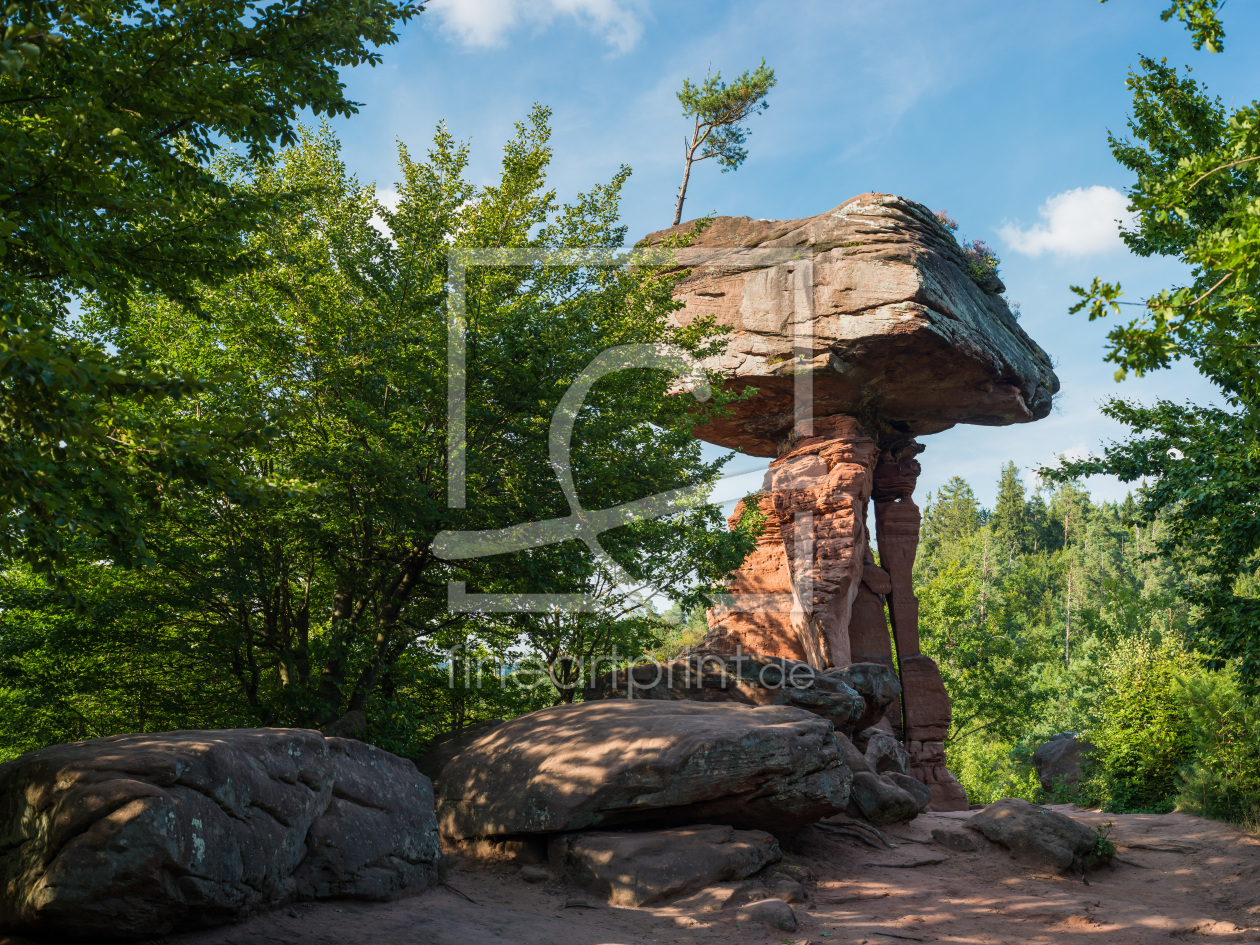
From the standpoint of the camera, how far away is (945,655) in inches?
1241

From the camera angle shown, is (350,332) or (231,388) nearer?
(231,388)

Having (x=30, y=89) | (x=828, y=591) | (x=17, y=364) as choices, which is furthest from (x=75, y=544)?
(x=828, y=591)

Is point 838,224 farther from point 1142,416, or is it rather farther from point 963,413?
point 1142,416

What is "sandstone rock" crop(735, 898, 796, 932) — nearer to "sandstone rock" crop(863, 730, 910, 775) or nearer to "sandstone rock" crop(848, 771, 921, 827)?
"sandstone rock" crop(848, 771, 921, 827)

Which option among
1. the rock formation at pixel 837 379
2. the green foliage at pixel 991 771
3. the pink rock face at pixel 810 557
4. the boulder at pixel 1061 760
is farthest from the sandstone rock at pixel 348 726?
the green foliage at pixel 991 771

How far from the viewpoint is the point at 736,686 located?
12562 millimetres

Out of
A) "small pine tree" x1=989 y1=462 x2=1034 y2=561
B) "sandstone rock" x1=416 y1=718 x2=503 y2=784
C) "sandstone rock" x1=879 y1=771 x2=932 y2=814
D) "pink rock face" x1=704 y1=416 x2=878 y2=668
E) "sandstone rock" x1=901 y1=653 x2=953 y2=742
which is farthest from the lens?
"small pine tree" x1=989 y1=462 x2=1034 y2=561

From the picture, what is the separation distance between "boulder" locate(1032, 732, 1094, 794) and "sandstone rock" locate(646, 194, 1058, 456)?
11.4 meters

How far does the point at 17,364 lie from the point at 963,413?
2181 cm

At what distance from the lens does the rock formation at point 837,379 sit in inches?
728

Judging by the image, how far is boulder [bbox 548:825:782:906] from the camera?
751 cm

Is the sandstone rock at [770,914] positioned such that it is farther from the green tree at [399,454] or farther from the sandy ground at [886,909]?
the green tree at [399,454]

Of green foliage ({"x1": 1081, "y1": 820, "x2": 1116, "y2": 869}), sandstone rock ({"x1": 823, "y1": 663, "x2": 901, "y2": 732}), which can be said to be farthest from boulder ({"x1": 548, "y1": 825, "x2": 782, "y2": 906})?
sandstone rock ({"x1": 823, "y1": 663, "x2": 901, "y2": 732})

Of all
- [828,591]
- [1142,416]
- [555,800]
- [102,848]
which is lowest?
[555,800]
